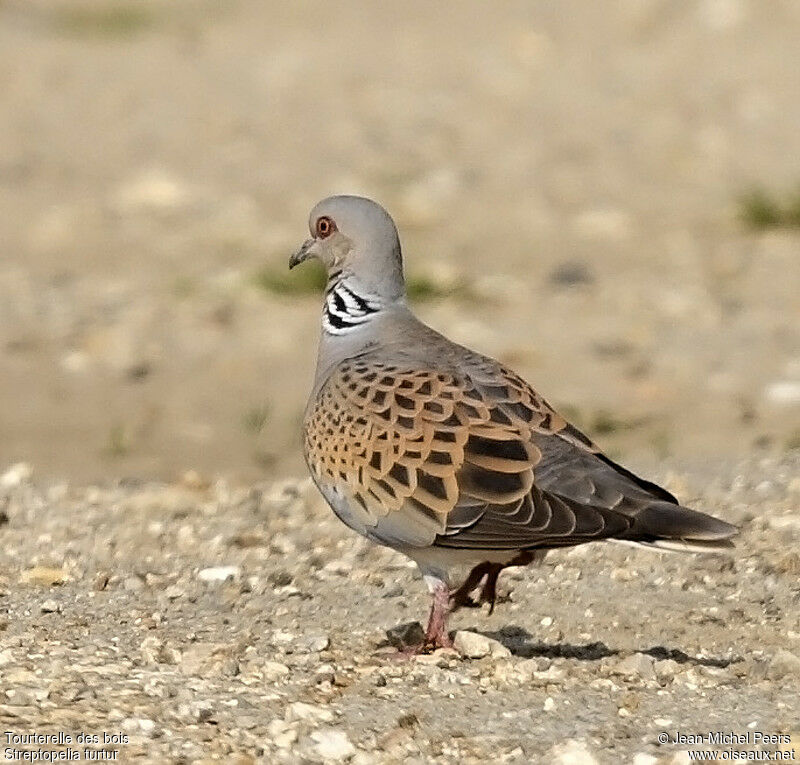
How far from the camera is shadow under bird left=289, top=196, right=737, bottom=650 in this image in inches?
199

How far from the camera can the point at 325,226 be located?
6.11m

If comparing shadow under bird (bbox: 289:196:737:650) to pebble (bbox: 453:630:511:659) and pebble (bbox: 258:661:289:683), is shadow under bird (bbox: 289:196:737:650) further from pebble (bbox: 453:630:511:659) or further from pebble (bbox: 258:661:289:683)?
pebble (bbox: 258:661:289:683)

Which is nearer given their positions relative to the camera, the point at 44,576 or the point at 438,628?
the point at 438,628

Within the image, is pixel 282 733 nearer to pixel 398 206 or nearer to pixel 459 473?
pixel 459 473

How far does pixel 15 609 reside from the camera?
5.76 metres

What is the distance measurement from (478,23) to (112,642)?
1368 cm

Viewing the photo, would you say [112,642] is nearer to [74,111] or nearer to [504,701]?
[504,701]

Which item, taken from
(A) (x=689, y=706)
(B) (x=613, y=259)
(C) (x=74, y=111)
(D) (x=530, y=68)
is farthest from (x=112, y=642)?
(D) (x=530, y=68)

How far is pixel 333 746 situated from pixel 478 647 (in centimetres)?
85

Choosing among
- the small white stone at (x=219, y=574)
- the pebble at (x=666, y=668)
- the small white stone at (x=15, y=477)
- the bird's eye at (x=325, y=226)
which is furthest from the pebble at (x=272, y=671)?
the small white stone at (x=15, y=477)

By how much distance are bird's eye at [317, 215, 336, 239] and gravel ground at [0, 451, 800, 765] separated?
1096mm

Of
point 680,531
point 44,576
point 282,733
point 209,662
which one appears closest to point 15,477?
point 44,576

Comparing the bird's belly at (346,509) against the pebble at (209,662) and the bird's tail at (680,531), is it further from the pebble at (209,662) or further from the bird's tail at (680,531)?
the bird's tail at (680,531)

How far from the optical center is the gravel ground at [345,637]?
4.66m
